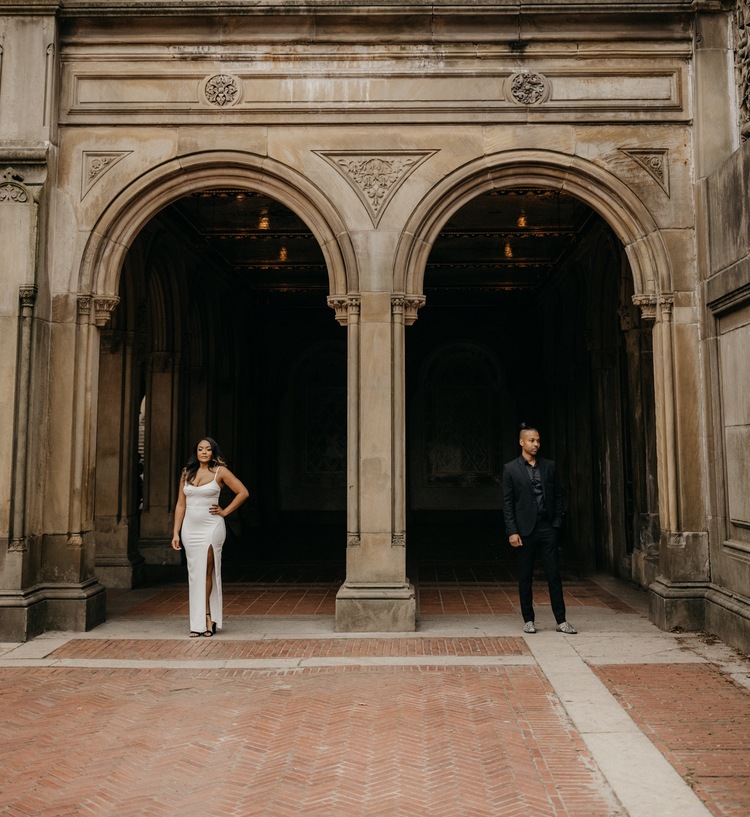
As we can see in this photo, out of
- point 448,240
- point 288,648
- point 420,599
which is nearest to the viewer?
point 288,648

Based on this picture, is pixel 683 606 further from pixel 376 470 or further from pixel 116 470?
pixel 116 470

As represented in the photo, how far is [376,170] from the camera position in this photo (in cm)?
807

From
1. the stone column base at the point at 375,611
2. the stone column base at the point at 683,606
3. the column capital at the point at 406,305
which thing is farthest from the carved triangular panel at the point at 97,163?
the stone column base at the point at 683,606

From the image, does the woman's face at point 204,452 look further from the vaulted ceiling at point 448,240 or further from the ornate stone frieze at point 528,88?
the ornate stone frieze at point 528,88

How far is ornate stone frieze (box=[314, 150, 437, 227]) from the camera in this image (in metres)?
8.02

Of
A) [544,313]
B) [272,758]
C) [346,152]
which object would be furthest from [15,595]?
[544,313]

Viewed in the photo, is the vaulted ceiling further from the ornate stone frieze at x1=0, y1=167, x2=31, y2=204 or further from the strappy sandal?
the strappy sandal

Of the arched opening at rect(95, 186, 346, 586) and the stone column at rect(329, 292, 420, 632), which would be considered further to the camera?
the arched opening at rect(95, 186, 346, 586)

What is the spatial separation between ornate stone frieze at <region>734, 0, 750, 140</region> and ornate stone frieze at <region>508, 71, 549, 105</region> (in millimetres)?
2076

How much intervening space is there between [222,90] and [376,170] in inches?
80.4

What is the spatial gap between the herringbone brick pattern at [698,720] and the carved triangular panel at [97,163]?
7461 mm

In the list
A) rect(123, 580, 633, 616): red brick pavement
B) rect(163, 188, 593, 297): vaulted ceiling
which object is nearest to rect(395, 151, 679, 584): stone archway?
rect(123, 580, 633, 616): red brick pavement

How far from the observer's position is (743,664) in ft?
20.6

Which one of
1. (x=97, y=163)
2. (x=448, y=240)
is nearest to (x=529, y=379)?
(x=448, y=240)
